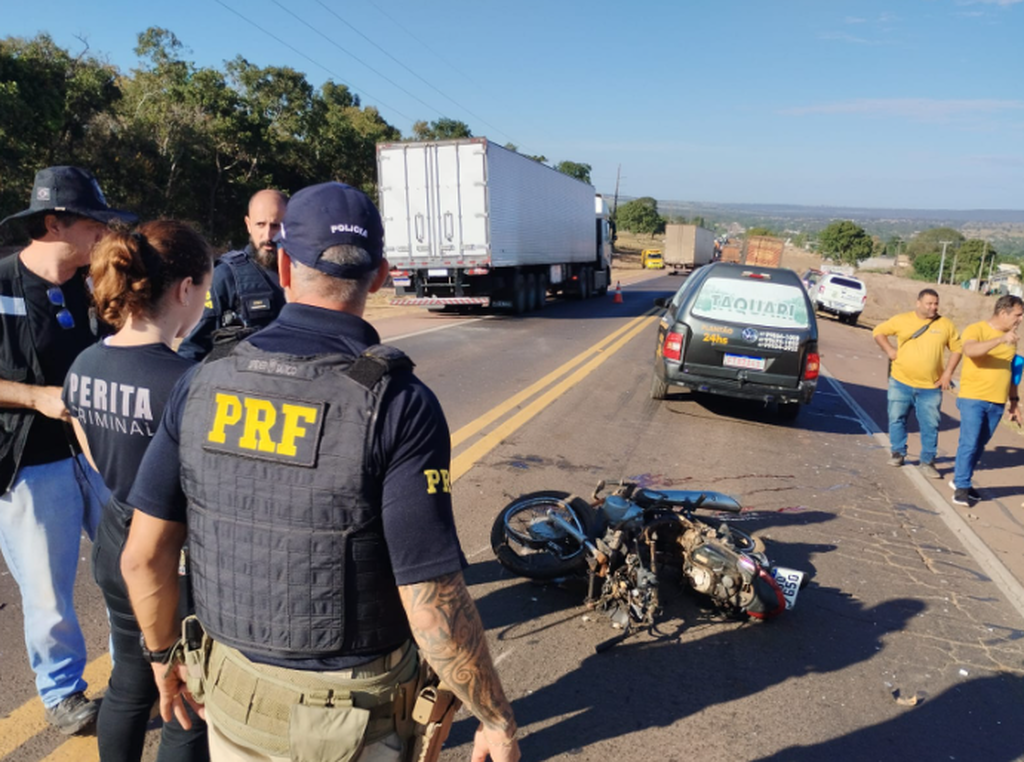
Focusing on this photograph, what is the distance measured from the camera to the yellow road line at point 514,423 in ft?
20.3

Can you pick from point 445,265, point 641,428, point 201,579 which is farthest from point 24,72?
point 201,579

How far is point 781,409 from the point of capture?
29.9 ft

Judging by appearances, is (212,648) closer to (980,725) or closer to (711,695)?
(711,695)

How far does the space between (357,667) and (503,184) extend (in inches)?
686

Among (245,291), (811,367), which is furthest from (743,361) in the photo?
(245,291)

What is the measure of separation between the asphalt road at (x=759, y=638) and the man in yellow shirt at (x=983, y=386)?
0.45 m

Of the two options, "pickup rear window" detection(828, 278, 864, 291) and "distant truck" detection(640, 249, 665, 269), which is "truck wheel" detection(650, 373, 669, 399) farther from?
"distant truck" detection(640, 249, 665, 269)

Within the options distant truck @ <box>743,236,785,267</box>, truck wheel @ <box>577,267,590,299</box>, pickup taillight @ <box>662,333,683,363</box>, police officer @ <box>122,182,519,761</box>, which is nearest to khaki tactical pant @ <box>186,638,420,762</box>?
police officer @ <box>122,182,519,761</box>

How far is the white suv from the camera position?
24734mm

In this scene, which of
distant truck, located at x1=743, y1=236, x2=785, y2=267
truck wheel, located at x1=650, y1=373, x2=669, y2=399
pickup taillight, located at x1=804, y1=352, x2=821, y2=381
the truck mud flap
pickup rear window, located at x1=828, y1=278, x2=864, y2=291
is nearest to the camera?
pickup taillight, located at x1=804, y1=352, x2=821, y2=381

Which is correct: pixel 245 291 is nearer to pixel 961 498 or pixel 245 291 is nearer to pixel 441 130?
pixel 961 498

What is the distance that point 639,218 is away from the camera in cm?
10712

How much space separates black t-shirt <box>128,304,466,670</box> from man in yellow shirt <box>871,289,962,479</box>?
6.60 m

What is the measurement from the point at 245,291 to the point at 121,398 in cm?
146
